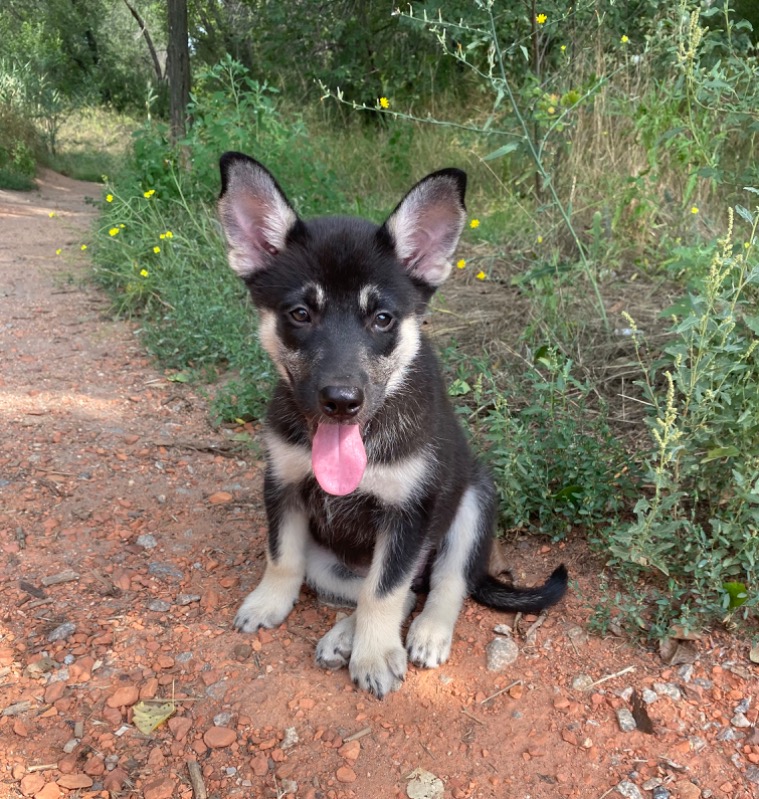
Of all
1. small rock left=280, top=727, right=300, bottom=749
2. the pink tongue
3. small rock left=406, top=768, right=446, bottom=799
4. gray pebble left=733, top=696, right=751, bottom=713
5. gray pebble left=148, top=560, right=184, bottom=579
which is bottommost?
gray pebble left=148, top=560, right=184, bottom=579

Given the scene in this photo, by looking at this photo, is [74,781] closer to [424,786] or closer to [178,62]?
[424,786]

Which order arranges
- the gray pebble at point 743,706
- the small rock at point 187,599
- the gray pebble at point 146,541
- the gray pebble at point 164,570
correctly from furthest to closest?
the gray pebble at point 146,541 < the gray pebble at point 164,570 < the small rock at point 187,599 < the gray pebble at point 743,706

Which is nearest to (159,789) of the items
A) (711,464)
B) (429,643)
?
(429,643)

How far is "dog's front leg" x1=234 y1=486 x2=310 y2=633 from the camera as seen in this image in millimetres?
2807

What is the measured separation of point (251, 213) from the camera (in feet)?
8.85

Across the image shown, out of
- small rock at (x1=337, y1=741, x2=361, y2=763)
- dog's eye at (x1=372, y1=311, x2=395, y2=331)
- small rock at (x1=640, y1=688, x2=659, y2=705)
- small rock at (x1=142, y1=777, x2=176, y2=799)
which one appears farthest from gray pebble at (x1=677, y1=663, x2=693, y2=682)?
small rock at (x1=142, y1=777, x2=176, y2=799)

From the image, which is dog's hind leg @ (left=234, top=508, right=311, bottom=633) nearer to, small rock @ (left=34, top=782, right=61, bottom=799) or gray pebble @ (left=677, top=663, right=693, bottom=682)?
small rock @ (left=34, top=782, right=61, bottom=799)

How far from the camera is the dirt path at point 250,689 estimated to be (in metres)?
2.15

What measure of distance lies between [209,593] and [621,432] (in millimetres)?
2300

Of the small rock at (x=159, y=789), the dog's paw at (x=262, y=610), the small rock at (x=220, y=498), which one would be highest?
the small rock at (x=159, y=789)

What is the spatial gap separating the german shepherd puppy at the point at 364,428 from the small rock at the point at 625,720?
1.60 ft

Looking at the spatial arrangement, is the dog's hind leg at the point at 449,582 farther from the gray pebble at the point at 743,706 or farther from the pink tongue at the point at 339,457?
the gray pebble at the point at 743,706

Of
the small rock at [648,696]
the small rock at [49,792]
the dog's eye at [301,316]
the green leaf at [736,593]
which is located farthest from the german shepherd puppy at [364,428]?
the small rock at [49,792]

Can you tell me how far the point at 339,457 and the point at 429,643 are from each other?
84cm
